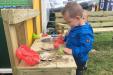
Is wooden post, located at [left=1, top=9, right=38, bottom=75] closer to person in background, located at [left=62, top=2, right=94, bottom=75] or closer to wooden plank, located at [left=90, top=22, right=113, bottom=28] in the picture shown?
person in background, located at [left=62, top=2, right=94, bottom=75]

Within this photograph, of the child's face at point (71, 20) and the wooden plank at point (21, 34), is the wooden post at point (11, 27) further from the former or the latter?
the wooden plank at point (21, 34)

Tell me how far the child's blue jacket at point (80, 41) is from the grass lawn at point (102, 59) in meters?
1.96

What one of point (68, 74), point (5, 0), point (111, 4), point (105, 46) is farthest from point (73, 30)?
point (111, 4)

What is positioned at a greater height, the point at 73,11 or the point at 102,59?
the point at 73,11

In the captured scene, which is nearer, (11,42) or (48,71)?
(11,42)

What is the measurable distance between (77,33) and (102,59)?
3.07 meters

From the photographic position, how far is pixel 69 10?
3.13 m

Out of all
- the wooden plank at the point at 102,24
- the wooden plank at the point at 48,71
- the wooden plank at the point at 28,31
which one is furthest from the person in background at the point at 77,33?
the wooden plank at the point at 102,24

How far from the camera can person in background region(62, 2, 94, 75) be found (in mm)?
3096

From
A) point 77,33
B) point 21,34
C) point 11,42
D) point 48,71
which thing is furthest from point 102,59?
point 11,42

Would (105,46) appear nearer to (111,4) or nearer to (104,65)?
(104,65)

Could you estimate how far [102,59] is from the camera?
6137 mm

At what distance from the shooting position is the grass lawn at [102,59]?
5.32 meters

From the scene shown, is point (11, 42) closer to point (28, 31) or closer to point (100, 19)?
point (28, 31)
